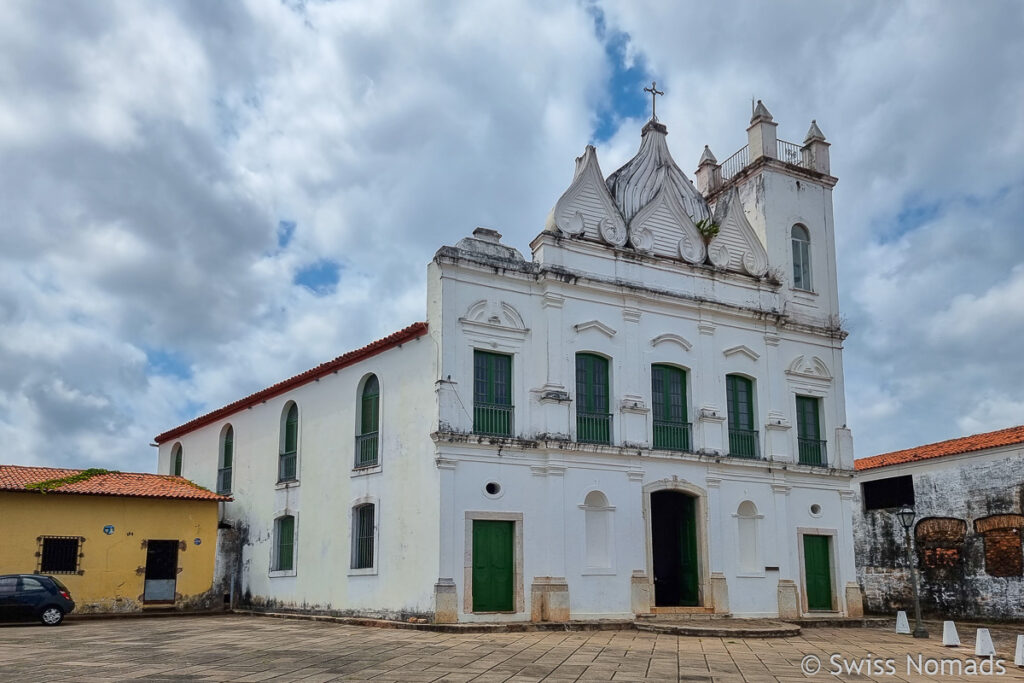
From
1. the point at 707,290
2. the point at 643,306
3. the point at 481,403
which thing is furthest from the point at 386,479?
the point at 707,290

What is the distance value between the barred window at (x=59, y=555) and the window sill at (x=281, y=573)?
14.6 ft

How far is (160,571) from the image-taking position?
22.9 meters

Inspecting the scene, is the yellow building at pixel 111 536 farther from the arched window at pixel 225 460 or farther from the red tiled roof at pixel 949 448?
the red tiled roof at pixel 949 448

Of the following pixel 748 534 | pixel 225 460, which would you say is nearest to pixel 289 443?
pixel 225 460

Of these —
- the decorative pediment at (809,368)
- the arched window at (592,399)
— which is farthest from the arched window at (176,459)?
the decorative pediment at (809,368)

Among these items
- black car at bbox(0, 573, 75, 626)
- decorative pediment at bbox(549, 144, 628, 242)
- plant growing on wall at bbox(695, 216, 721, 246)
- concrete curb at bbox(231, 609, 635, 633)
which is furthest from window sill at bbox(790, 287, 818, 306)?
black car at bbox(0, 573, 75, 626)

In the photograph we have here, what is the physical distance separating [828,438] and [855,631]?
509 cm

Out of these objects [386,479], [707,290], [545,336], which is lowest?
[386,479]

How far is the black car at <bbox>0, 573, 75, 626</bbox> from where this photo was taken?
18.0 meters

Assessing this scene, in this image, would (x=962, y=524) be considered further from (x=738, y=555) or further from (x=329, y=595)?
(x=329, y=595)

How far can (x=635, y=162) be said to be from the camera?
22062 mm

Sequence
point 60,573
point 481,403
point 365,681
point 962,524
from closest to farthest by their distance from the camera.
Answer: point 365,681 < point 481,403 < point 60,573 < point 962,524

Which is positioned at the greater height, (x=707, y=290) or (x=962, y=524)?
(x=707, y=290)

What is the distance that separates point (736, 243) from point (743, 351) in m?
2.76
